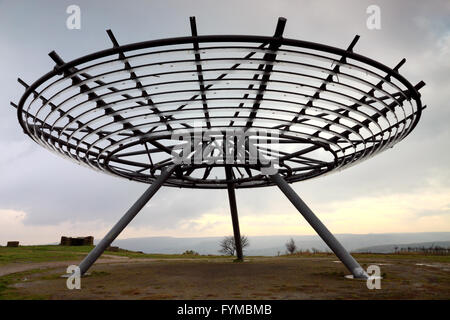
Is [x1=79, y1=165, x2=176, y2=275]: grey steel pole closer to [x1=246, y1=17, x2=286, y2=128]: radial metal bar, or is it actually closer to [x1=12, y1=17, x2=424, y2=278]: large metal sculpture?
[x1=12, y1=17, x2=424, y2=278]: large metal sculpture

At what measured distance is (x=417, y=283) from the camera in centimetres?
1205

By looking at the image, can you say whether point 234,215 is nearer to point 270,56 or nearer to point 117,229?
point 117,229

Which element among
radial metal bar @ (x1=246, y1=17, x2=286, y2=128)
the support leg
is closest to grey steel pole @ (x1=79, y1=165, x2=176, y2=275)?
radial metal bar @ (x1=246, y1=17, x2=286, y2=128)

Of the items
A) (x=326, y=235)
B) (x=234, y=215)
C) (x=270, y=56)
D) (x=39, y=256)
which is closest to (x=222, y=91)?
(x=270, y=56)

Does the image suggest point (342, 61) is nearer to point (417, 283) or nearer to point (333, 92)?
point (333, 92)

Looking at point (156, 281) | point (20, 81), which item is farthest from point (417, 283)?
Result: point (20, 81)

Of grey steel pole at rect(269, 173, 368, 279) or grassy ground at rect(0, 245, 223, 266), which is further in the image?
grassy ground at rect(0, 245, 223, 266)

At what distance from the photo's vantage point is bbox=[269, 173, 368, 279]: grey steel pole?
13.6 metres

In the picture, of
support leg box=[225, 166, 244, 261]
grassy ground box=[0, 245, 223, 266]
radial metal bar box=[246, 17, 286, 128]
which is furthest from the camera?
grassy ground box=[0, 245, 223, 266]

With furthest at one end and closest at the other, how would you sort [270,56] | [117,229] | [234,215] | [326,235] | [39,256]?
[39,256] < [234,215] < [117,229] < [326,235] < [270,56]

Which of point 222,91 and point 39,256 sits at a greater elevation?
point 222,91

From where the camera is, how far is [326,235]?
14.6 meters

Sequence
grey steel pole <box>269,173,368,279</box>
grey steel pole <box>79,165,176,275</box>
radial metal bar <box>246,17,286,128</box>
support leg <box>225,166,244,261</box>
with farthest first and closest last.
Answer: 1. support leg <box>225,166,244,261</box>
2. grey steel pole <box>79,165,176,275</box>
3. grey steel pole <box>269,173,368,279</box>
4. radial metal bar <box>246,17,286,128</box>
